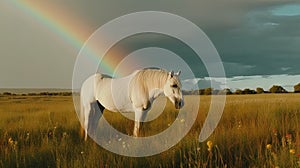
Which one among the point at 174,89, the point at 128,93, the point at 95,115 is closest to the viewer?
the point at 174,89

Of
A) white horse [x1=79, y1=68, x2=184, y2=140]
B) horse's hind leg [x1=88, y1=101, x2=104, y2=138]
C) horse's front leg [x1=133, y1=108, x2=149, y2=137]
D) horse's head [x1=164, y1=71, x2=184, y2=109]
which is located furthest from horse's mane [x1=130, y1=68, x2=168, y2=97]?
horse's hind leg [x1=88, y1=101, x2=104, y2=138]

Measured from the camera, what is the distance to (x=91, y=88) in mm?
10094

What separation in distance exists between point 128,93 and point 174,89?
4.46ft

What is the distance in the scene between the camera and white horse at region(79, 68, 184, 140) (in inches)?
324

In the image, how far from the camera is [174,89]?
26.6 feet

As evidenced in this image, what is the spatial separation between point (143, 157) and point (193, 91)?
13.9 feet

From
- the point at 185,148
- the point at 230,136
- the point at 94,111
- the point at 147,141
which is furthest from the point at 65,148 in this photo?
the point at 94,111

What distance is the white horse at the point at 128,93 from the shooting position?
27.0 feet

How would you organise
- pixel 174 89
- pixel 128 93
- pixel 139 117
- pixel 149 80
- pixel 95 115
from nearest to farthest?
pixel 174 89, pixel 139 117, pixel 149 80, pixel 128 93, pixel 95 115

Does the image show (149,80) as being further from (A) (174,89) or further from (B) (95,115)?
(B) (95,115)

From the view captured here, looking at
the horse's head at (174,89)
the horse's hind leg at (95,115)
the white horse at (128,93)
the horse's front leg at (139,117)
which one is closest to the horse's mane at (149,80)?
the white horse at (128,93)

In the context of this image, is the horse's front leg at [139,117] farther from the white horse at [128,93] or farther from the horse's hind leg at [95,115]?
the horse's hind leg at [95,115]

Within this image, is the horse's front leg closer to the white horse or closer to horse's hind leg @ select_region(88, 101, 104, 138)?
the white horse

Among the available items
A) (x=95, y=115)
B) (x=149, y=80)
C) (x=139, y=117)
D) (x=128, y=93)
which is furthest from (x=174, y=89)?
(x=95, y=115)
